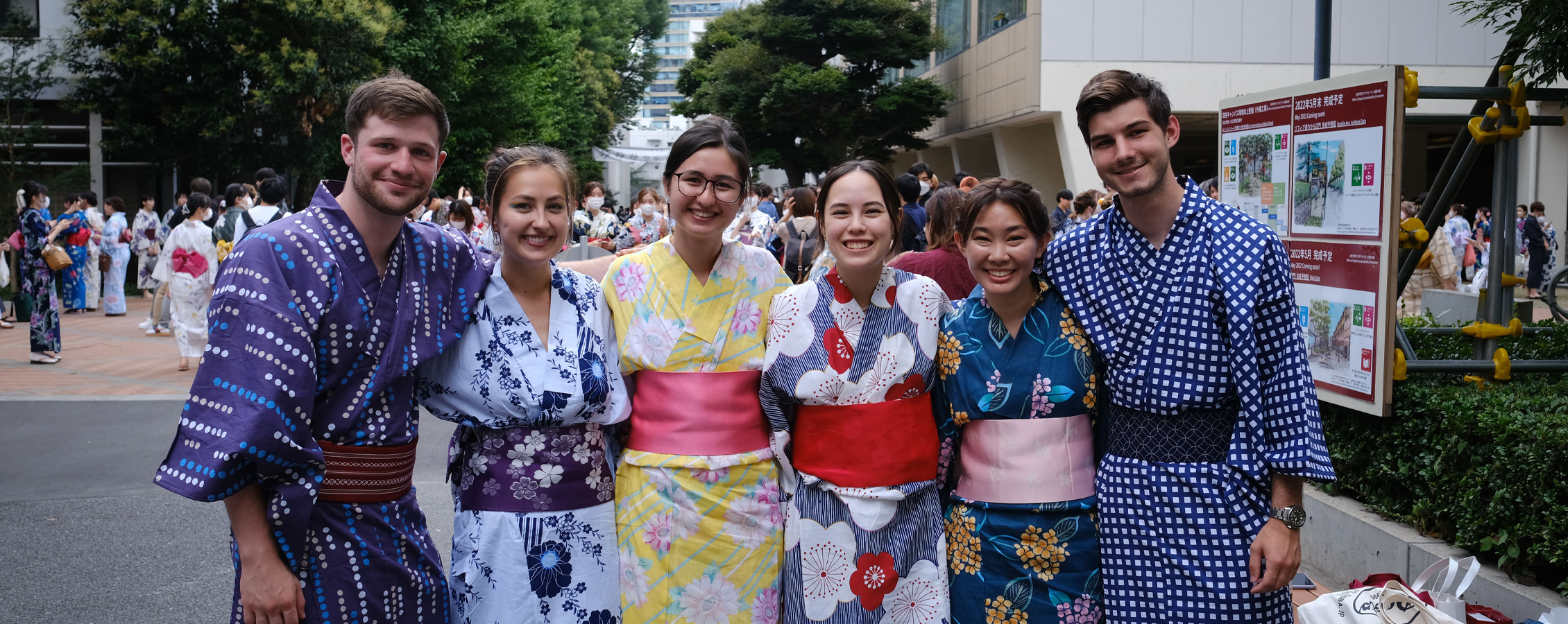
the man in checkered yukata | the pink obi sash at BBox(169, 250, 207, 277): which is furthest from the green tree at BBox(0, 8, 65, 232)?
the man in checkered yukata

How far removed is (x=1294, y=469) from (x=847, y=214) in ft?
3.65

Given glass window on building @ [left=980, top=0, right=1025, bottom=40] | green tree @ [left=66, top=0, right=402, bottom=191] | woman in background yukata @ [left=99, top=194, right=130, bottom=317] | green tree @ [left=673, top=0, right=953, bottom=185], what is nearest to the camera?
woman in background yukata @ [left=99, top=194, right=130, bottom=317]

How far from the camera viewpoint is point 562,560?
248 cm

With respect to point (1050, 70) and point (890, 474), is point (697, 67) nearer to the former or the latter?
point (1050, 70)

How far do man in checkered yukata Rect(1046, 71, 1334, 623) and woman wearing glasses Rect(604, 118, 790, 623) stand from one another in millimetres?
797

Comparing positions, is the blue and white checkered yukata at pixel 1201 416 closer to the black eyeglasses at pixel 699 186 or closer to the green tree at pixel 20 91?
the black eyeglasses at pixel 699 186

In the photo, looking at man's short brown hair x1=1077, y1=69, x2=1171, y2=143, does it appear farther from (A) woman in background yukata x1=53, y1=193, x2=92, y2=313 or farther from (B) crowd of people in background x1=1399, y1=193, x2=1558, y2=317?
(B) crowd of people in background x1=1399, y1=193, x2=1558, y2=317

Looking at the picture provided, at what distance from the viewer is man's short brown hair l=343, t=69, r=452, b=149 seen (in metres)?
2.22

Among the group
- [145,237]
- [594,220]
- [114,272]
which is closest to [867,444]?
[594,220]

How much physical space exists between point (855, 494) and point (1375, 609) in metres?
1.32

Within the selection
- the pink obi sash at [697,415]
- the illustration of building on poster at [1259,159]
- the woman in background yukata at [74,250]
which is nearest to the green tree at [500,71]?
the woman in background yukata at [74,250]

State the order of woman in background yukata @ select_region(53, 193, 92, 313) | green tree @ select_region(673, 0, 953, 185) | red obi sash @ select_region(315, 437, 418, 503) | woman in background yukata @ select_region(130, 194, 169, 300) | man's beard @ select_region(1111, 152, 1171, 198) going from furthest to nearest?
green tree @ select_region(673, 0, 953, 185), woman in background yukata @ select_region(130, 194, 169, 300), woman in background yukata @ select_region(53, 193, 92, 313), man's beard @ select_region(1111, 152, 1171, 198), red obi sash @ select_region(315, 437, 418, 503)

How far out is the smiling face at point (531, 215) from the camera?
251 cm

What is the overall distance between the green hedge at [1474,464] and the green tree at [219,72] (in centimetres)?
1699
